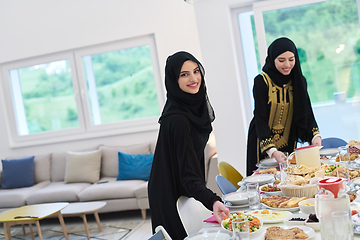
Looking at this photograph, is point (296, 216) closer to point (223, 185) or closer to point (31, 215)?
point (223, 185)

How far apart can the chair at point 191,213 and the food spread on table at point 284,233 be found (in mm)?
474

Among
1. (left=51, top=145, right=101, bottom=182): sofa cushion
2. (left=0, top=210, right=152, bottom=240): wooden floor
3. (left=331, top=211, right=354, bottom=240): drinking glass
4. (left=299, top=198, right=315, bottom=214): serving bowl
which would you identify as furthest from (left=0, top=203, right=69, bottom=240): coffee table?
(left=331, top=211, right=354, bottom=240): drinking glass

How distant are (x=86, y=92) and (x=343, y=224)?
16.5 ft

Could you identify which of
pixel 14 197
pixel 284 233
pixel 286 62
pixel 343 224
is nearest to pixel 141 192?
pixel 14 197

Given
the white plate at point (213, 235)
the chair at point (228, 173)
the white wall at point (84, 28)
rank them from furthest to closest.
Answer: the white wall at point (84, 28), the chair at point (228, 173), the white plate at point (213, 235)

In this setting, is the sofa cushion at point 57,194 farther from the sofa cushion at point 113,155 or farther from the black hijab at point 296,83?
the black hijab at point 296,83

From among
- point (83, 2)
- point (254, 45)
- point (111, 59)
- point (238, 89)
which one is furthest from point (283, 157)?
point (83, 2)

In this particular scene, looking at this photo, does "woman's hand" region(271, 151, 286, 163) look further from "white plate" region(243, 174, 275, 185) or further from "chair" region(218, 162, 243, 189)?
"chair" region(218, 162, 243, 189)

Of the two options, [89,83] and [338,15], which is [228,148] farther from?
[89,83]

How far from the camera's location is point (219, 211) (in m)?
1.46

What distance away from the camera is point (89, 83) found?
5.69 m

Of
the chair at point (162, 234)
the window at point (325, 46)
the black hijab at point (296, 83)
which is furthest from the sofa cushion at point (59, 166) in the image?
the chair at point (162, 234)

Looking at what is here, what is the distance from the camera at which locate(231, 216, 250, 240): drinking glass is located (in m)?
1.19

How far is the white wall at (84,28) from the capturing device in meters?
5.21
